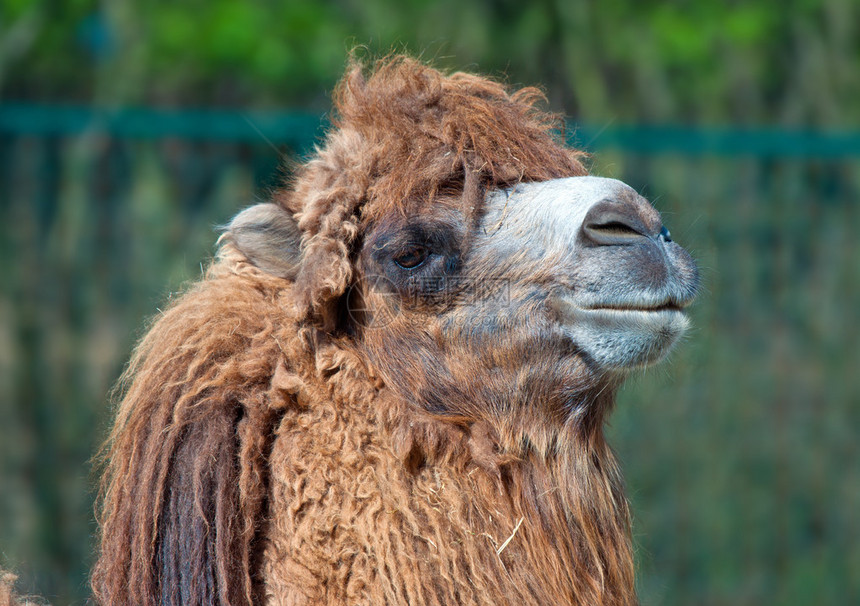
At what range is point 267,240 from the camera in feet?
9.94

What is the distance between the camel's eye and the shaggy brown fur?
130 millimetres

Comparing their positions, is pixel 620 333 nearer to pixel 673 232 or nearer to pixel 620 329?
pixel 620 329

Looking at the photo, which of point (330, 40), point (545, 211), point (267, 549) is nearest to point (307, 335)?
point (267, 549)

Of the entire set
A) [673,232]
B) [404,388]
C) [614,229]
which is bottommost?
[404,388]

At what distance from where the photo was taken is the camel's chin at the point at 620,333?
2766mm

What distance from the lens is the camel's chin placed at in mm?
2766

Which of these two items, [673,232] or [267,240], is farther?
[673,232]

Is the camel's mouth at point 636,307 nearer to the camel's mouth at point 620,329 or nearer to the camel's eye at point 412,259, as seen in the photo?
the camel's mouth at point 620,329

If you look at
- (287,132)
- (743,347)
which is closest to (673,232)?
(743,347)

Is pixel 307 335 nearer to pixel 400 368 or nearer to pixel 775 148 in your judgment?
pixel 400 368

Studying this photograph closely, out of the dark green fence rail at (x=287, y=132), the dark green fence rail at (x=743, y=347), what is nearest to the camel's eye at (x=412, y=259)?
the dark green fence rail at (x=287, y=132)

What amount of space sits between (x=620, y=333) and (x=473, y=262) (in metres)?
→ 0.52

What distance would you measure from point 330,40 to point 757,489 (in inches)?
245

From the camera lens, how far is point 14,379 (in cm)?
663
